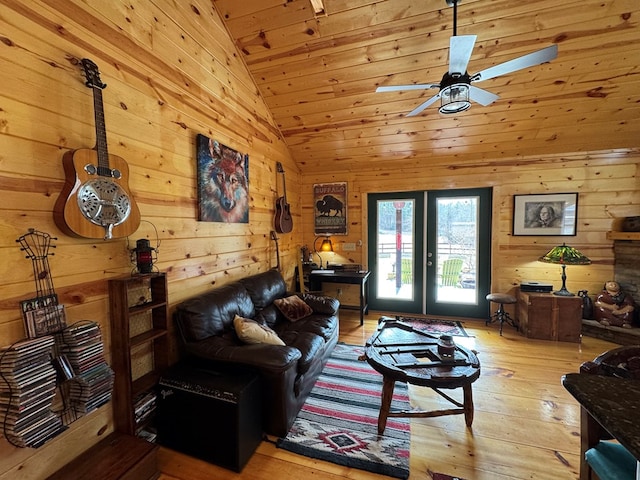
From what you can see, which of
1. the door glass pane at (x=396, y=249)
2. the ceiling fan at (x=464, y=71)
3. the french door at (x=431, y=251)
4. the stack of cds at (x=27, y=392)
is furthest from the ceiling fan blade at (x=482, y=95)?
the stack of cds at (x=27, y=392)

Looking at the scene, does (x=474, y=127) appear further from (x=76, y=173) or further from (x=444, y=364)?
(x=76, y=173)

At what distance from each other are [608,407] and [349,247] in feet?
13.1

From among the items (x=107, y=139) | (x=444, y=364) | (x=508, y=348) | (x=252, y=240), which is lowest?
(x=508, y=348)

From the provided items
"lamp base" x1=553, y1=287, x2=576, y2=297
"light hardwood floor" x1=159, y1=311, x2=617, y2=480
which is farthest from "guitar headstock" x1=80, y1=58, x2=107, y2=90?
"lamp base" x1=553, y1=287, x2=576, y2=297

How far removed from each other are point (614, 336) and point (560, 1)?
3.78 meters

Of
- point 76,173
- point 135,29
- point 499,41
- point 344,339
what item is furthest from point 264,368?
point 499,41

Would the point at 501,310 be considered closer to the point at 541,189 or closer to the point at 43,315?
→ the point at 541,189

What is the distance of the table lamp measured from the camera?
3.37 meters

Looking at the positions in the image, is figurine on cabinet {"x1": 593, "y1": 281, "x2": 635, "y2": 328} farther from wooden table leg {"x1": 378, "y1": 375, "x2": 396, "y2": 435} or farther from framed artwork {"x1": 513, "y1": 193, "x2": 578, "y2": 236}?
wooden table leg {"x1": 378, "y1": 375, "x2": 396, "y2": 435}

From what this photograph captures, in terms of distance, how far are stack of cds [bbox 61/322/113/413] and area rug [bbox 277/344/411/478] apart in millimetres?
1169

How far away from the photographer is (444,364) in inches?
74.6

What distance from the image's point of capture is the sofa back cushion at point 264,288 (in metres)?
2.93

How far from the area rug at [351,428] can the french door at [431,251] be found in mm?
2192

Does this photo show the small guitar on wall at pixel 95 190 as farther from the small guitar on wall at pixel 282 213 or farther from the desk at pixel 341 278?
the desk at pixel 341 278
